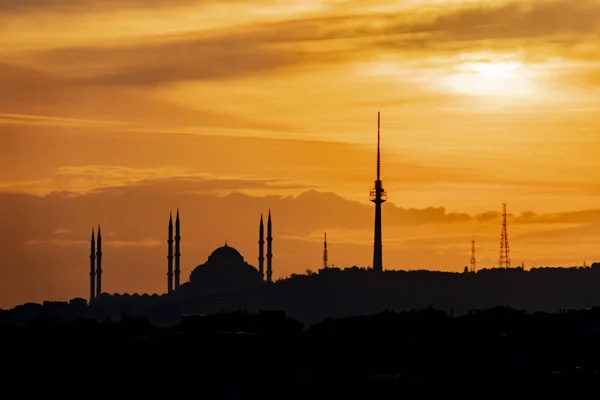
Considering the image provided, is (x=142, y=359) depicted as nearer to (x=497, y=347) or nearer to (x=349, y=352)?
(x=349, y=352)

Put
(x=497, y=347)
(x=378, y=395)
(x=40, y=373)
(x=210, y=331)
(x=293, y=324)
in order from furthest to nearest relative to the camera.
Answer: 1. (x=293, y=324)
2. (x=210, y=331)
3. (x=497, y=347)
4. (x=40, y=373)
5. (x=378, y=395)

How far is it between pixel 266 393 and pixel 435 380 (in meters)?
11.8

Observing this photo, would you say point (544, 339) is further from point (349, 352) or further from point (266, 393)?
point (266, 393)

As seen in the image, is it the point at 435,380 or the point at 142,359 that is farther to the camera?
the point at 142,359

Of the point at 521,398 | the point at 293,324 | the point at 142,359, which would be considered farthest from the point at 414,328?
the point at 521,398

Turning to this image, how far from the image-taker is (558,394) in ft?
394

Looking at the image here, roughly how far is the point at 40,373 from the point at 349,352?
87.6 ft

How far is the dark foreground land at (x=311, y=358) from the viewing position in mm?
124500

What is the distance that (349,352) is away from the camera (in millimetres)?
147875

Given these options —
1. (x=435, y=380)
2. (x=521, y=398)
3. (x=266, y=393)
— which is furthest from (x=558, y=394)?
(x=266, y=393)

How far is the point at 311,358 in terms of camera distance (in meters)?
145

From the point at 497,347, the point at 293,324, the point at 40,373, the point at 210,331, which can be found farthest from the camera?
the point at 293,324

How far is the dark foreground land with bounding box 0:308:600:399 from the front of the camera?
124 metres

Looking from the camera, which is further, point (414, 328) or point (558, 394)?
point (414, 328)
